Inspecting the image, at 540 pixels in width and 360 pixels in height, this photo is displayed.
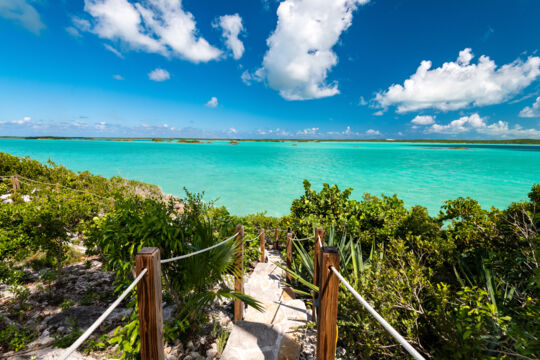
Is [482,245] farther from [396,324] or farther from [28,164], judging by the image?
[28,164]

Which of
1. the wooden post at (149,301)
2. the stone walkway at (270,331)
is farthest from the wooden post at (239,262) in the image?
the wooden post at (149,301)

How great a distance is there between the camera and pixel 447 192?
69.9ft

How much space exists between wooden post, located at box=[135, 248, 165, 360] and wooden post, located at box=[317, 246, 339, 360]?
1.20 meters

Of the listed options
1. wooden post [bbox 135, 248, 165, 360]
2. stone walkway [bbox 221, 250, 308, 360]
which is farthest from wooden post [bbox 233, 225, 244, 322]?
wooden post [bbox 135, 248, 165, 360]

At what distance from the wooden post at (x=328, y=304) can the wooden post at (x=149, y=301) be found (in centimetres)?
120

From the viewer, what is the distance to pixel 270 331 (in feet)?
9.45

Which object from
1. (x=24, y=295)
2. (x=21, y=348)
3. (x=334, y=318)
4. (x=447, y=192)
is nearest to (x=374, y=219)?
(x=334, y=318)

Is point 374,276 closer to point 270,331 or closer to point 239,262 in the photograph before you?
point 270,331

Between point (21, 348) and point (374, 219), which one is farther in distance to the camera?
point (374, 219)

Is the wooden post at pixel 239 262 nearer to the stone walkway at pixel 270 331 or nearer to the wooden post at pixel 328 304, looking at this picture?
the stone walkway at pixel 270 331

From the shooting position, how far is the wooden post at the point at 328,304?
163 centimetres

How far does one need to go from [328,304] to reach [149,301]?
4.27 ft

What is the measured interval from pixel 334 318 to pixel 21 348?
3726mm

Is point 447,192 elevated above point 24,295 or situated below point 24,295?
below
